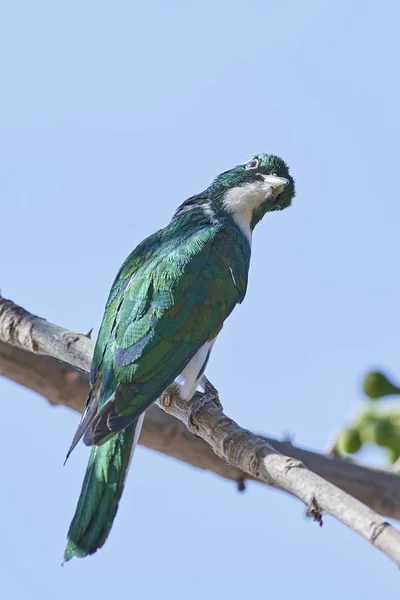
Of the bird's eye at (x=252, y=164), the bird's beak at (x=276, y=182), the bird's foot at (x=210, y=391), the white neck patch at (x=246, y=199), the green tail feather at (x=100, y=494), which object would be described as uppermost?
the bird's eye at (x=252, y=164)

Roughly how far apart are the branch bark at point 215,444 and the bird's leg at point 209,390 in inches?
3.4

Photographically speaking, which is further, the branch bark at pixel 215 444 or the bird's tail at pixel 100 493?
the bird's tail at pixel 100 493

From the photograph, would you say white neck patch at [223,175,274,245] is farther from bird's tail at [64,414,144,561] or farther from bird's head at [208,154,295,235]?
bird's tail at [64,414,144,561]

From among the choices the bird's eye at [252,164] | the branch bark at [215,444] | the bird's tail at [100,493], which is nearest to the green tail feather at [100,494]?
the bird's tail at [100,493]

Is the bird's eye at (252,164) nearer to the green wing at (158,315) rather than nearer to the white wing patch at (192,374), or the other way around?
the green wing at (158,315)

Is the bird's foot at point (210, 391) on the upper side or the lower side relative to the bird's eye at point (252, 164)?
lower

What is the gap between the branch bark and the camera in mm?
3180

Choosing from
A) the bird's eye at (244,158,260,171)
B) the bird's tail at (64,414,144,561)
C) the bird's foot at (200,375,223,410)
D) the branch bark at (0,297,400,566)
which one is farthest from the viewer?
the bird's eye at (244,158,260,171)

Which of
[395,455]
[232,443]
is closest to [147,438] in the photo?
[395,455]

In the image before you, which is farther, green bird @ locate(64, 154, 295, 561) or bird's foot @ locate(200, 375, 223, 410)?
bird's foot @ locate(200, 375, 223, 410)

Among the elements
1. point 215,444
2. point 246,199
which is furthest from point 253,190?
point 215,444

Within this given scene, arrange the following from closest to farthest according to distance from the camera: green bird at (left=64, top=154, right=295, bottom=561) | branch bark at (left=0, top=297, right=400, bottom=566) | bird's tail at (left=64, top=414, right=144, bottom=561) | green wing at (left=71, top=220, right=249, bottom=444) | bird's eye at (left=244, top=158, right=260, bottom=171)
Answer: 1. branch bark at (left=0, top=297, right=400, bottom=566)
2. bird's tail at (left=64, top=414, right=144, bottom=561)
3. green bird at (left=64, top=154, right=295, bottom=561)
4. green wing at (left=71, top=220, right=249, bottom=444)
5. bird's eye at (left=244, top=158, right=260, bottom=171)

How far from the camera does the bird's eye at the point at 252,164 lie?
21.0 feet

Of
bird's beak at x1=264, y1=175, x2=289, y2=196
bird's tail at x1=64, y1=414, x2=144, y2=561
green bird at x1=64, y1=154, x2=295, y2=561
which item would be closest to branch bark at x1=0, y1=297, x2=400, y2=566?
green bird at x1=64, y1=154, x2=295, y2=561
